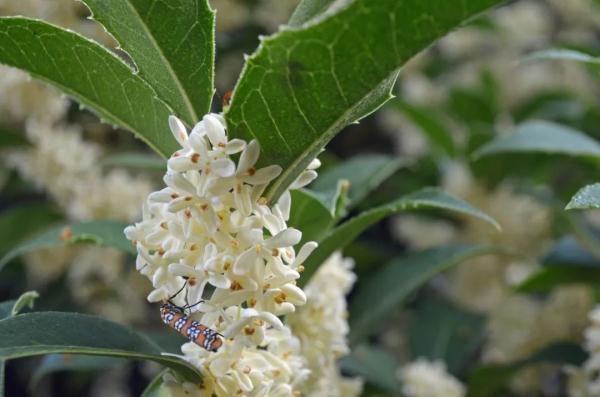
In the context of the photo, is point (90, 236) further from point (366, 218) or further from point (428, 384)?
point (428, 384)

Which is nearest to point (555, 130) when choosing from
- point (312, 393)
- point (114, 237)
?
point (312, 393)

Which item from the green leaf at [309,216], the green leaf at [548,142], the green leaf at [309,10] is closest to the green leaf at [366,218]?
the green leaf at [309,216]

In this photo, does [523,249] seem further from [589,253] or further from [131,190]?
[131,190]

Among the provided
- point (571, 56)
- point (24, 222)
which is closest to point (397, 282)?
point (571, 56)

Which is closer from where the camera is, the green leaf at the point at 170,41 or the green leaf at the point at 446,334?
the green leaf at the point at 170,41

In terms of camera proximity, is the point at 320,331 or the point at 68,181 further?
the point at 68,181

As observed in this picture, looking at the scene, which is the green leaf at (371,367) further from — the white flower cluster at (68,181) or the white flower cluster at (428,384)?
the white flower cluster at (68,181)
